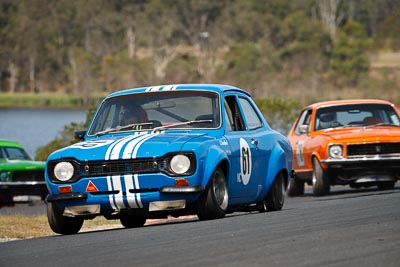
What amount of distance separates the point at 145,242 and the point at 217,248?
1.01m

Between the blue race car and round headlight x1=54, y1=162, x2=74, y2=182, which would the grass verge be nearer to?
the blue race car

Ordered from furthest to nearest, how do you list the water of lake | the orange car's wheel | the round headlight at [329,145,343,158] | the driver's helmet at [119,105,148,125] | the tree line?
the tree line → the water of lake → the orange car's wheel → the round headlight at [329,145,343,158] → the driver's helmet at [119,105,148,125]

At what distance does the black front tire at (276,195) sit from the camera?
12703 mm

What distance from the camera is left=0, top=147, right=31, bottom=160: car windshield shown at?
2520 cm

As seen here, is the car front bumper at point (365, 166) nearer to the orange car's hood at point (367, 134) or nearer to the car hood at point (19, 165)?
the orange car's hood at point (367, 134)

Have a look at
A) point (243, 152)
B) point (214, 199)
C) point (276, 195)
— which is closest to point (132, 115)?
point (243, 152)

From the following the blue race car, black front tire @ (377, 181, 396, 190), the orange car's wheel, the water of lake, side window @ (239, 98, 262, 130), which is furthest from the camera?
the water of lake

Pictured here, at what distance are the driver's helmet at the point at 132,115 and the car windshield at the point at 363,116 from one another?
23.7 feet

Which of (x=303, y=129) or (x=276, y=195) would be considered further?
(x=303, y=129)

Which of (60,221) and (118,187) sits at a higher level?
(118,187)

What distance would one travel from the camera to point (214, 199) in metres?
11.0

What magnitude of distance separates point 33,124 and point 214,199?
59.0 meters

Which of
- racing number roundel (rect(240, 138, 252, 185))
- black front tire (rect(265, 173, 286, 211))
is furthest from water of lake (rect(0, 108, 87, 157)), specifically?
racing number roundel (rect(240, 138, 252, 185))

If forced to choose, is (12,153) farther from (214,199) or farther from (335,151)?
(214,199)
